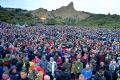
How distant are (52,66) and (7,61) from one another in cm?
260

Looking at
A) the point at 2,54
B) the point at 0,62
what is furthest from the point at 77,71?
the point at 2,54

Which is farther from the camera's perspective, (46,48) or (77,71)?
Answer: (46,48)

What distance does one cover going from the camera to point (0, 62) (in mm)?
16859

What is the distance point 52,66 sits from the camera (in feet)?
54.1

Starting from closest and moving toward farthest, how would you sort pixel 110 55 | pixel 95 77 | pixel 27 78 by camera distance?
pixel 27 78 → pixel 95 77 → pixel 110 55

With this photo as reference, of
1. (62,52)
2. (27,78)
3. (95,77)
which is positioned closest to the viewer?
(27,78)

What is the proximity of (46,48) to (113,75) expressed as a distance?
830cm

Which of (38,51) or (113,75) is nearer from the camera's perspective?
(113,75)

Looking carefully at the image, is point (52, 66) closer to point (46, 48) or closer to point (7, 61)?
point (7, 61)

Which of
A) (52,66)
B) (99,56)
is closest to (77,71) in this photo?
(52,66)

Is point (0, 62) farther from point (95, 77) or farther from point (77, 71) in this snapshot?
point (95, 77)

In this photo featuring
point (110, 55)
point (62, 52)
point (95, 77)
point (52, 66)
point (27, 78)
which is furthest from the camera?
point (62, 52)

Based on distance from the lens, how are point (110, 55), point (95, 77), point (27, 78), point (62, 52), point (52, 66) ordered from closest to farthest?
point (27, 78) < point (95, 77) < point (52, 66) < point (110, 55) < point (62, 52)

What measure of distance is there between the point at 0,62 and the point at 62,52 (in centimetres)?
756
